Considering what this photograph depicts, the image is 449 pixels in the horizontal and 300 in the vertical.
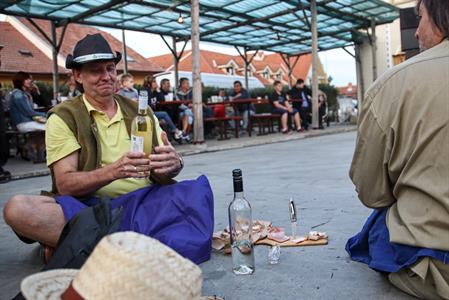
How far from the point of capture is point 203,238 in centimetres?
244

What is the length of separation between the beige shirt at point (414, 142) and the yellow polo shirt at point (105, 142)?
4.14 feet

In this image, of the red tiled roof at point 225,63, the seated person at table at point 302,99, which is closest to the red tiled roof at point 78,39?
the red tiled roof at point 225,63

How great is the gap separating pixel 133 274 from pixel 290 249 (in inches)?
72.1

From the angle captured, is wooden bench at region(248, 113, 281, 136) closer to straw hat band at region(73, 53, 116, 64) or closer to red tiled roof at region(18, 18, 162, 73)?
straw hat band at region(73, 53, 116, 64)

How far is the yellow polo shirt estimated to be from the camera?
2.33 m

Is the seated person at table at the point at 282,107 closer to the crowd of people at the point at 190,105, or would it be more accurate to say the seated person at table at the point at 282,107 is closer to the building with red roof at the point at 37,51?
the crowd of people at the point at 190,105

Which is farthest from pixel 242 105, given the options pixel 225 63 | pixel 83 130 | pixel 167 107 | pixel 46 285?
pixel 225 63

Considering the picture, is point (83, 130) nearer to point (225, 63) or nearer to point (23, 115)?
point (23, 115)

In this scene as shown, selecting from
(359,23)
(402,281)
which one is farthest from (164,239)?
(359,23)

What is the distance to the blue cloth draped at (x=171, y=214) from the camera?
7.62 ft

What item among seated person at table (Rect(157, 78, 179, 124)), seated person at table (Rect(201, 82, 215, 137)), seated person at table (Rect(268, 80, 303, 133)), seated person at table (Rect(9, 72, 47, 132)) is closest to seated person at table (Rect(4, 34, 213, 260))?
seated person at table (Rect(9, 72, 47, 132))

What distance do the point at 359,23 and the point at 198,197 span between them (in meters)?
17.0

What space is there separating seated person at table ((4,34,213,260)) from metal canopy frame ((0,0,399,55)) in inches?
359

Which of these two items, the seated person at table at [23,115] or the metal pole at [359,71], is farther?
the metal pole at [359,71]
